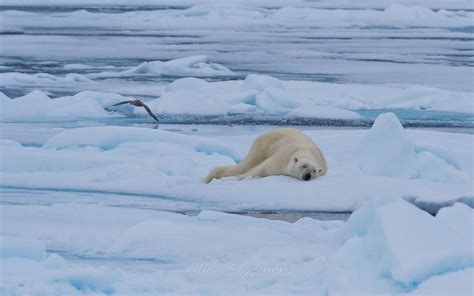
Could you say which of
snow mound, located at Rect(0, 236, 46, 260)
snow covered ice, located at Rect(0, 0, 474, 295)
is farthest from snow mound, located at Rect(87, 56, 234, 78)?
snow mound, located at Rect(0, 236, 46, 260)

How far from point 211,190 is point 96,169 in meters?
0.87

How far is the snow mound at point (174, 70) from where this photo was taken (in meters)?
12.5

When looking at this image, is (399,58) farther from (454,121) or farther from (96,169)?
(96,169)

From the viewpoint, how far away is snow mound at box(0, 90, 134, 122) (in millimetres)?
8828

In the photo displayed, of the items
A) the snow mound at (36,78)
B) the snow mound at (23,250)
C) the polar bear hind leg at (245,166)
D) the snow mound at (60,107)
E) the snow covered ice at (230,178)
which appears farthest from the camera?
the snow mound at (36,78)

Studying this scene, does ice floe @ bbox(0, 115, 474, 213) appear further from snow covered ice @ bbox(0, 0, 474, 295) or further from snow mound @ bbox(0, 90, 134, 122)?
snow mound @ bbox(0, 90, 134, 122)

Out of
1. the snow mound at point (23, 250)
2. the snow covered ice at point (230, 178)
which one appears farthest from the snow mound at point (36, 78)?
the snow mound at point (23, 250)

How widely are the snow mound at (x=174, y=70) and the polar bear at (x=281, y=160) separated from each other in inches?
253

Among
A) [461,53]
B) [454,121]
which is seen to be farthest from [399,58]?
[454,121]

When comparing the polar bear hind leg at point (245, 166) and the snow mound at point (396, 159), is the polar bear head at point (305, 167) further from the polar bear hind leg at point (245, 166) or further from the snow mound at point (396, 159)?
the snow mound at point (396, 159)

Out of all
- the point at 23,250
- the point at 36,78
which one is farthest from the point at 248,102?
the point at 23,250

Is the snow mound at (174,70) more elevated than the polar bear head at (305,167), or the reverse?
the snow mound at (174,70)

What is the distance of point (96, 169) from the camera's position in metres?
5.99

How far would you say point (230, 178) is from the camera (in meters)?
5.85
